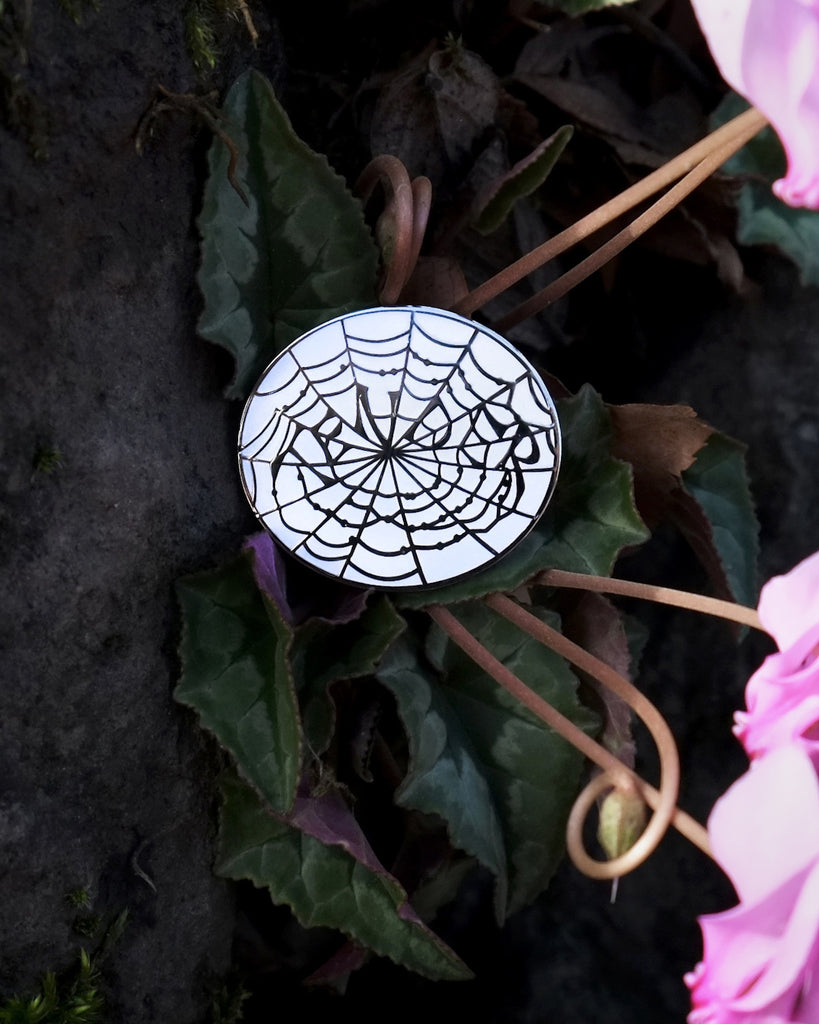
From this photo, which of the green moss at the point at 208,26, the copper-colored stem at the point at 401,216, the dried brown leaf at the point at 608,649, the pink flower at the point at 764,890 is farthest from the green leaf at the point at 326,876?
the green moss at the point at 208,26

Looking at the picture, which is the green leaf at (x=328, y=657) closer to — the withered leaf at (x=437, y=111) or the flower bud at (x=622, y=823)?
the flower bud at (x=622, y=823)

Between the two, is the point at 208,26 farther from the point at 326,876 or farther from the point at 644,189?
the point at 326,876

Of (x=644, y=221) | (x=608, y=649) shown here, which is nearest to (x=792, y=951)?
(x=608, y=649)

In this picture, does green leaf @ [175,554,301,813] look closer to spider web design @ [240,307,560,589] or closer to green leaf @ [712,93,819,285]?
spider web design @ [240,307,560,589]

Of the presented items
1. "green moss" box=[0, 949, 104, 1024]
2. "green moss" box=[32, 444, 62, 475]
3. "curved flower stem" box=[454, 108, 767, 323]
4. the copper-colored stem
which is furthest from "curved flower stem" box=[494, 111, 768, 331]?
"green moss" box=[0, 949, 104, 1024]

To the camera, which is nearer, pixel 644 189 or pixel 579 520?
pixel 644 189

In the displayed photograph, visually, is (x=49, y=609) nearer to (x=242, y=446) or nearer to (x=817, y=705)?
(x=242, y=446)

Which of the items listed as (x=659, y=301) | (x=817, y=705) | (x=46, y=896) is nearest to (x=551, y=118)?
(x=659, y=301)
